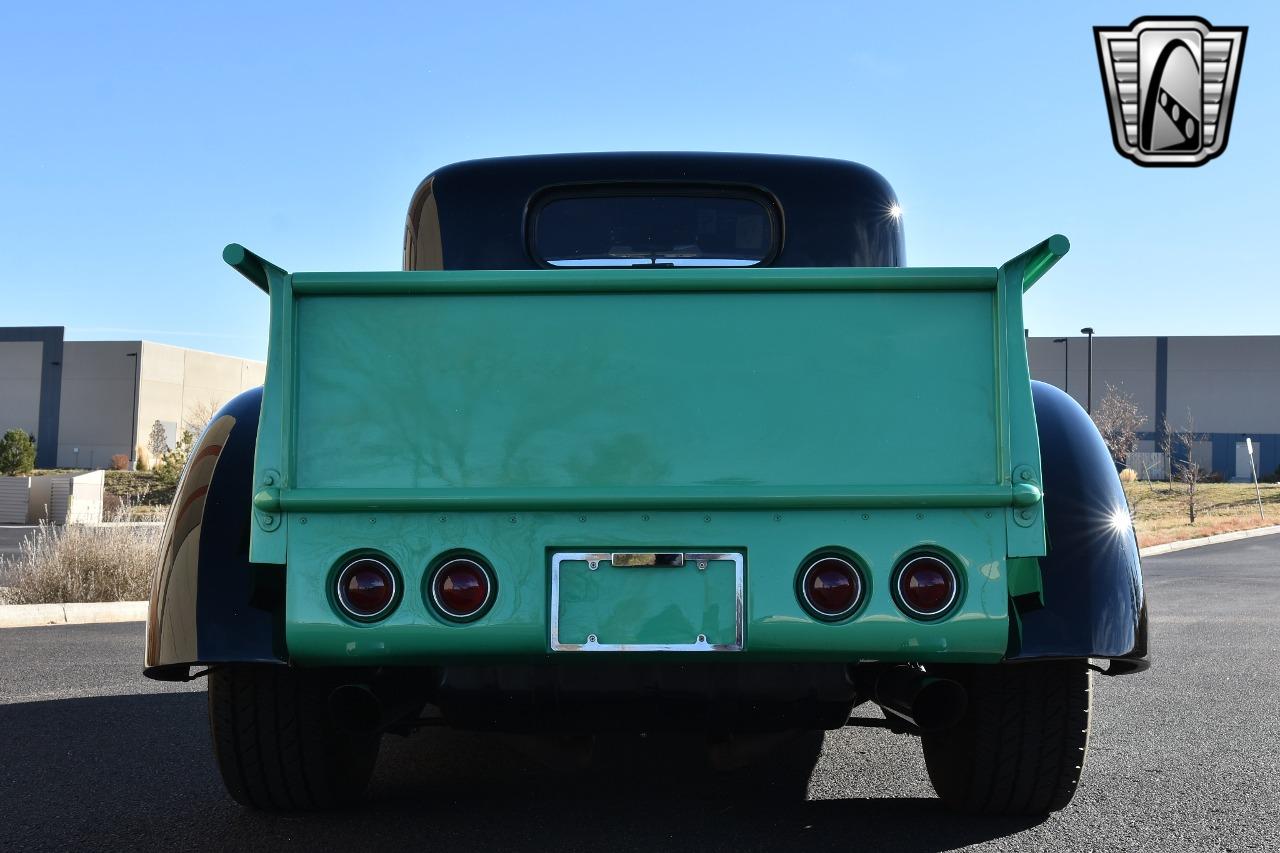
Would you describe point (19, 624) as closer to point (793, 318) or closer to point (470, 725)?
point (470, 725)

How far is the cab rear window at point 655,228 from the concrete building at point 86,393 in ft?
198

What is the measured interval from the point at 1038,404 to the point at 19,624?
30.6 feet

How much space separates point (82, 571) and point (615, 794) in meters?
8.90

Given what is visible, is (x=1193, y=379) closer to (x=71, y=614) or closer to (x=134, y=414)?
(x=134, y=414)

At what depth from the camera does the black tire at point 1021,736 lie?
3.49 m

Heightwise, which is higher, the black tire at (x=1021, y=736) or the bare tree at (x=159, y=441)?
the bare tree at (x=159, y=441)

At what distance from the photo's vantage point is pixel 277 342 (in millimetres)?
3121

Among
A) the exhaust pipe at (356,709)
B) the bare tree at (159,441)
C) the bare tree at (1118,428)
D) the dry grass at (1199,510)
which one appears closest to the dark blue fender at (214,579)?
the exhaust pipe at (356,709)

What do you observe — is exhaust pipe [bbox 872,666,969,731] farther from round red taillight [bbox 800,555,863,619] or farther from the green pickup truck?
round red taillight [bbox 800,555,863,619]

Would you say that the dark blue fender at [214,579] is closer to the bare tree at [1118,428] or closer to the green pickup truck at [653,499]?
the green pickup truck at [653,499]

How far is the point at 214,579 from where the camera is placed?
326 cm

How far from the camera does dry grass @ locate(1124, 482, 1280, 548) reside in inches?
1024

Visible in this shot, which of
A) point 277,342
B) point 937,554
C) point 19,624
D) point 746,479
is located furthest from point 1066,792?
point 19,624

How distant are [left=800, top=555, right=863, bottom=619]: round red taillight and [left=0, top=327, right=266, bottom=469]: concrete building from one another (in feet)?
204
